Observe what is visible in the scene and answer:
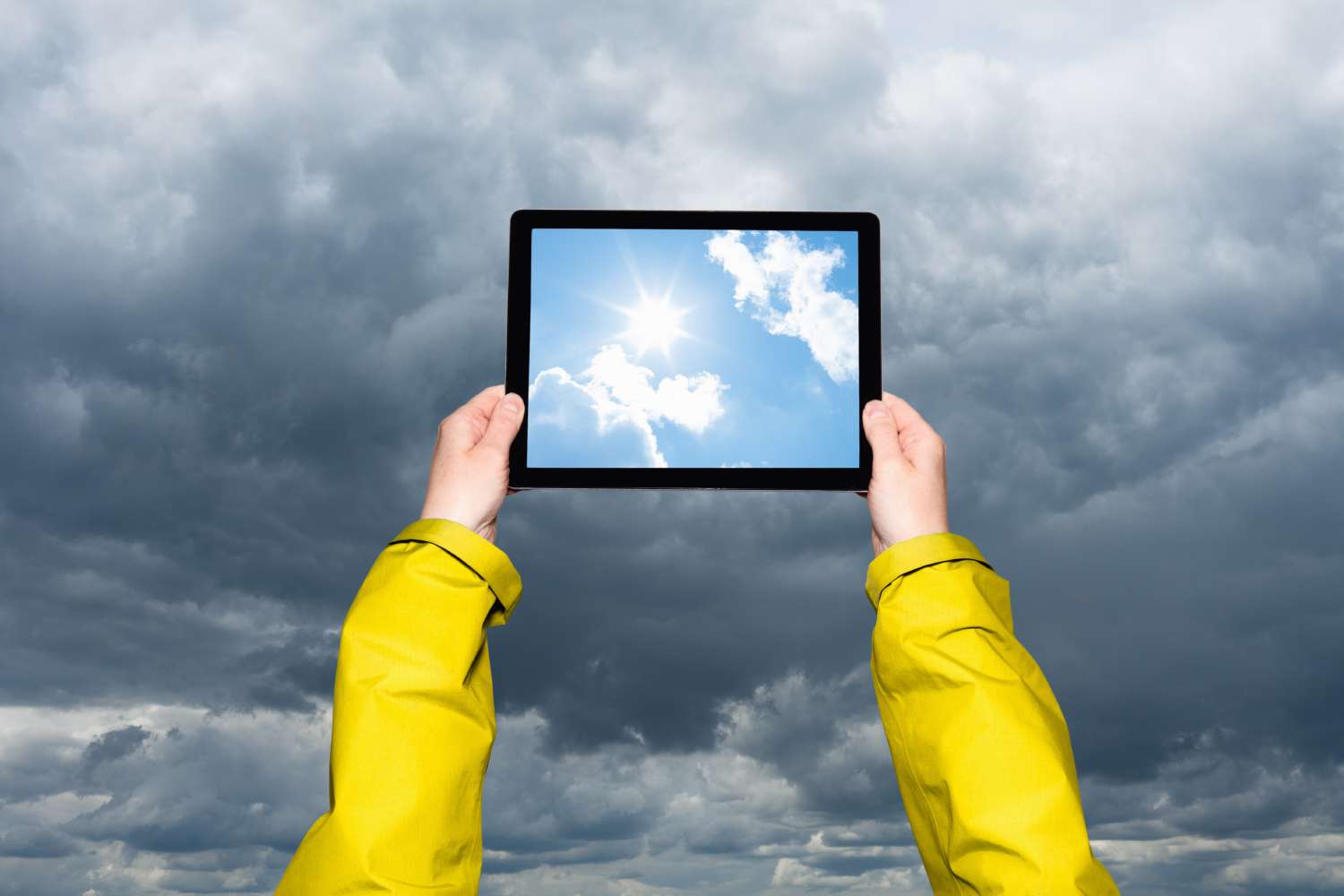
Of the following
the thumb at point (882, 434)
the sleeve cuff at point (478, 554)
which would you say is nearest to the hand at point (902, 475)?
the thumb at point (882, 434)

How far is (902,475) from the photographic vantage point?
627 centimetres

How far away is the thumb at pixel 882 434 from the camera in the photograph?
21.0 ft

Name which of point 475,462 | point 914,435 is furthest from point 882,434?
point 475,462

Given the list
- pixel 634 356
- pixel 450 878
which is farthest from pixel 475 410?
pixel 450 878

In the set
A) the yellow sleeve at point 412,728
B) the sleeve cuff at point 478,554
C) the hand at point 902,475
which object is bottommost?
the yellow sleeve at point 412,728

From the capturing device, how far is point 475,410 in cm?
671

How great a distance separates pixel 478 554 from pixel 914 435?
9.15 feet

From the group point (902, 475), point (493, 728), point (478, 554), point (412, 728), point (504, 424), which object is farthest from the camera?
point (504, 424)

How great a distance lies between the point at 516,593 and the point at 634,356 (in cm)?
213

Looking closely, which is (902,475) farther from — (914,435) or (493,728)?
(493,728)

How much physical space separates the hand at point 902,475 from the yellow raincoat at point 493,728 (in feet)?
1.55

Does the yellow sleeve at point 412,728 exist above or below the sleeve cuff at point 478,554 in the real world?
below

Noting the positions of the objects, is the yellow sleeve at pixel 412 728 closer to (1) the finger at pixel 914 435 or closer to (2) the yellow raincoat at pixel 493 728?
(2) the yellow raincoat at pixel 493 728

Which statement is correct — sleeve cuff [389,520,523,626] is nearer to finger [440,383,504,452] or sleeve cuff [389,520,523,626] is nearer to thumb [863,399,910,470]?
finger [440,383,504,452]
